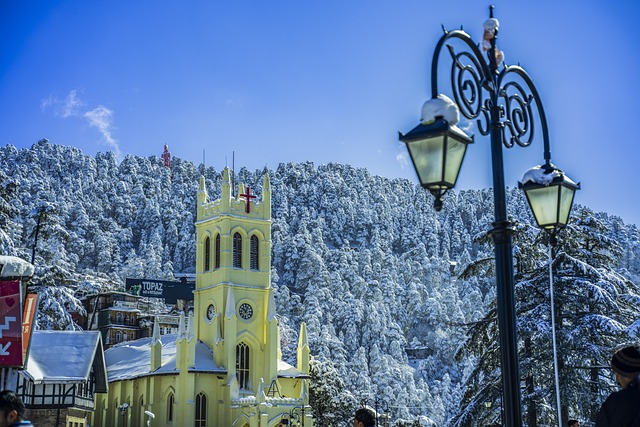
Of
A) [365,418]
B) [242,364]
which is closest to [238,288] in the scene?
[242,364]

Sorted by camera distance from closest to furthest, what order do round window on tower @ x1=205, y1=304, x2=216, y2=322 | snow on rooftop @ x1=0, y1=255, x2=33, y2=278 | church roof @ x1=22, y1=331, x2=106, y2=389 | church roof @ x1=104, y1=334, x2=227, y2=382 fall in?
1. snow on rooftop @ x1=0, y1=255, x2=33, y2=278
2. church roof @ x1=22, y1=331, x2=106, y2=389
3. church roof @ x1=104, y1=334, x2=227, y2=382
4. round window on tower @ x1=205, y1=304, x2=216, y2=322

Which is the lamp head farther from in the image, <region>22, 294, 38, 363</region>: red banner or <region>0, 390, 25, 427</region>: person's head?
<region>22, 294, 38, 363</region>: red banner

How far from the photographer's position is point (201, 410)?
52.1 m

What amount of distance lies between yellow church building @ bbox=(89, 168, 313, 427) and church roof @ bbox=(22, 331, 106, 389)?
14.9m

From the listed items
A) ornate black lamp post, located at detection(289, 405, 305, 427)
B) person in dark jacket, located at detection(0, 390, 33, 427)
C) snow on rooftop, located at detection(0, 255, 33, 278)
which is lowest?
ornate black lamp post, located at detection(289, 405, 305, 427)

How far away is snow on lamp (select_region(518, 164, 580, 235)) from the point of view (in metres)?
8.12

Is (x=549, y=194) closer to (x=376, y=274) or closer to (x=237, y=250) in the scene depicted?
(x=237, y=250)

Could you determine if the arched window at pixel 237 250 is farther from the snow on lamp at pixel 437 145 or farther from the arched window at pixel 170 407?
the snow on lamp at pixel 437 145

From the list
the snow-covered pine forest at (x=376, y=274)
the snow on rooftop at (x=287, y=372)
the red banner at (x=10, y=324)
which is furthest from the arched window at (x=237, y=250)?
the red banner at (x=10, y=324)

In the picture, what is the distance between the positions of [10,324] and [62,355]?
12243 mm

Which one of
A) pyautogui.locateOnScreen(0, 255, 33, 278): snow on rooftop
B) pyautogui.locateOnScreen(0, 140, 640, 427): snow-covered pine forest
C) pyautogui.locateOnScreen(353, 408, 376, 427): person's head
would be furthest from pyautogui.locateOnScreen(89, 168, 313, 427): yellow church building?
pyautogui.locateOnScreen(353, 408, 376, 427): person's head

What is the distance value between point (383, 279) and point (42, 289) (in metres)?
109

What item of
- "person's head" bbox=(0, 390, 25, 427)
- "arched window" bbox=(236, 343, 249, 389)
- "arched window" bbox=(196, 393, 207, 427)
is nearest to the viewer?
"person's head" bbox=(0, 390, 25, 427)

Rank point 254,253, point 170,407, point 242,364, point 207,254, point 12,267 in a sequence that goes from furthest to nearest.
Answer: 1. point 207,254
2. point 254,253
3. point 242,364
4. point 170,407
5. point 12,267
